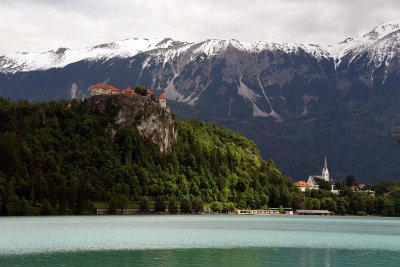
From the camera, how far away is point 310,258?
87750 mm

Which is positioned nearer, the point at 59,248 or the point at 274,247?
the point at 59,248

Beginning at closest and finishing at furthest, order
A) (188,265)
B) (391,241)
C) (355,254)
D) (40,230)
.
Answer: (188,265)
(355,254)
(391,241)
(40,230)

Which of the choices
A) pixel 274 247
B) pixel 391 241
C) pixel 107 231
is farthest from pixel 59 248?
pixel 391 241

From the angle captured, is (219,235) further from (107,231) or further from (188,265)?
(188,265)

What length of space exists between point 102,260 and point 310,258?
2513 centimetres

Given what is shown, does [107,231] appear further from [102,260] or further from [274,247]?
[102,260]

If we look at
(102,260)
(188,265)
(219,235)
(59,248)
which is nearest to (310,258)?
(188,265)

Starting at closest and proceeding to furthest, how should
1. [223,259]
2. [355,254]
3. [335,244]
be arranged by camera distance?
1. [223,259]
2. [355,254]
3. [335,244]

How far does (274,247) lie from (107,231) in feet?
134

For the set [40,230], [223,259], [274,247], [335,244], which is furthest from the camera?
[40,230]

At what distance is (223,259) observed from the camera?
84.5 meters

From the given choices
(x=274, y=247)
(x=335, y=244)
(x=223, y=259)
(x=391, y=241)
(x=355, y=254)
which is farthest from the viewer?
(x=391, y=241)

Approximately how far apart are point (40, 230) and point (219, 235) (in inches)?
1287

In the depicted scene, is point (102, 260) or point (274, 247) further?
point (274, 247)
